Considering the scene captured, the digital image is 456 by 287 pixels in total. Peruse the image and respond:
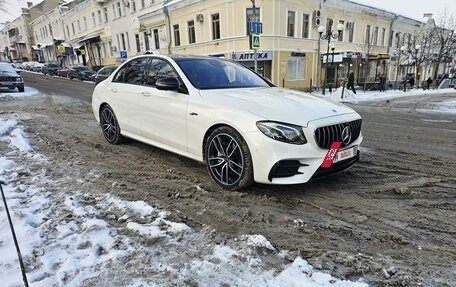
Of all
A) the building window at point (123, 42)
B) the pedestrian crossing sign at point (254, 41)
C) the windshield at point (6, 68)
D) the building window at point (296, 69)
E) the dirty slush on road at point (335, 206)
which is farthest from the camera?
the building window at point (123, 42)

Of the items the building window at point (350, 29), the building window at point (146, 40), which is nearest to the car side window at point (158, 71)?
the building window at point (350, 29)

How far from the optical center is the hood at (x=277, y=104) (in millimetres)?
3472

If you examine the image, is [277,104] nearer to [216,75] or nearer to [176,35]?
[216,75]

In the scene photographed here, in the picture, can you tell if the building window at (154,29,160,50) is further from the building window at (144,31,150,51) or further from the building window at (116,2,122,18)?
the building window at (116,2,122,18)

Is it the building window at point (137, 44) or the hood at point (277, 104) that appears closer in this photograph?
the hood at point (277, 104)

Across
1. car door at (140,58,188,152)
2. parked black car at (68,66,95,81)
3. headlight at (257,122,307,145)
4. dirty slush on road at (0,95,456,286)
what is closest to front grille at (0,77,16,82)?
parked black car at (68,66,95,81)

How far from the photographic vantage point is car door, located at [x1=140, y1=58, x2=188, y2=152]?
4.31m

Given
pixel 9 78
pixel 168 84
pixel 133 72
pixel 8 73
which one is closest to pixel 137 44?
pixel 8 73

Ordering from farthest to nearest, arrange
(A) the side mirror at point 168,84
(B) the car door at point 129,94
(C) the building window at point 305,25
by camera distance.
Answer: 1. (C) the building window at point 305,25
2. (B) the car door at point 129,94
3. (A) the side mirror at point 168,84

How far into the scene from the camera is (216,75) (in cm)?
469

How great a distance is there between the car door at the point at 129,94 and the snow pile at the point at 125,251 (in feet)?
Result: 6.29

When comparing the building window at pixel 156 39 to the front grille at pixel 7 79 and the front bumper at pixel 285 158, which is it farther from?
the front bumper at pixel 285 158

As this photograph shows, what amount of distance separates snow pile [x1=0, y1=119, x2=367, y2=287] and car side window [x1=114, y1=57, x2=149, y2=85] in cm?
232

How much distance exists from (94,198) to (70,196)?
0.27 metres
